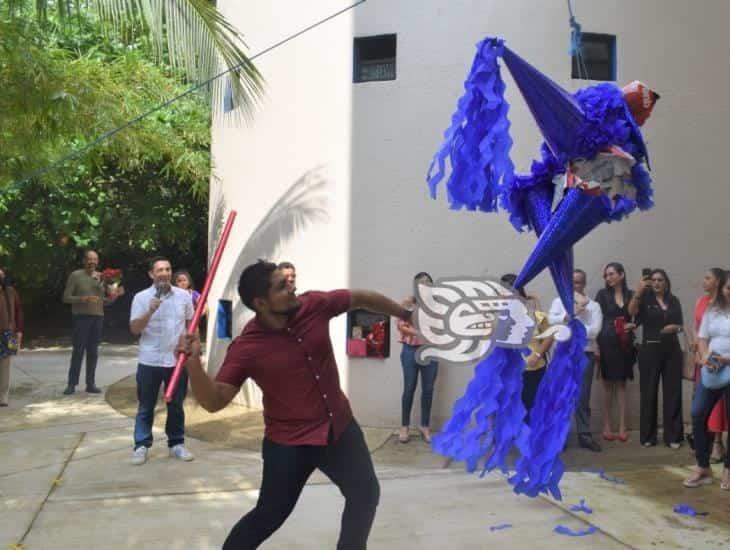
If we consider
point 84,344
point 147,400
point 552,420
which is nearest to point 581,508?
point 552,420

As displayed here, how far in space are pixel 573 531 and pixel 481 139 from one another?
2.00m

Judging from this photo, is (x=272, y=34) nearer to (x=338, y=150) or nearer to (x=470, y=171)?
(x=338, y=150)

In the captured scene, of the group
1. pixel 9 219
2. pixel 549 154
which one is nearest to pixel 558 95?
pixel 549 154

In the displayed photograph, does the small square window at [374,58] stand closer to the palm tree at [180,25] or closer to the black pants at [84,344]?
the palm tree at [180,25]

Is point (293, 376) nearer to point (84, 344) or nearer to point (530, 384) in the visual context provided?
point (530, 384)

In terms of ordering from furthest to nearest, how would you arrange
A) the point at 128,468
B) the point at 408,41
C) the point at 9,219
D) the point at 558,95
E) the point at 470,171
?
1. the point at 9,219
2. the point at 408,41
3. the point at 128,468
4. the point at 470,171
5. the point at 558,95

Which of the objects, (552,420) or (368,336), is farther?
(368,336)

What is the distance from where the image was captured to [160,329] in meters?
5.55

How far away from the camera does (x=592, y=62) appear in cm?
676

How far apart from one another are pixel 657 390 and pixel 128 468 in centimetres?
383

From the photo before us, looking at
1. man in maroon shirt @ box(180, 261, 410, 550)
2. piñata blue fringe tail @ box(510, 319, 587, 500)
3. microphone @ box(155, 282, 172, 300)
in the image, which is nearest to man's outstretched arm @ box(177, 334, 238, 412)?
man in maroon shirt @ box(180, 261, 410, 550)

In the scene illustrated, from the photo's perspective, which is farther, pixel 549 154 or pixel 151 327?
pixel 151 327

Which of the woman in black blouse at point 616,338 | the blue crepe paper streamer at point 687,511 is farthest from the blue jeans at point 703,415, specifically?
the woman in black blouse at point 616,338

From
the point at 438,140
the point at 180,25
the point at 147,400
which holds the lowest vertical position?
the point at 147,400
